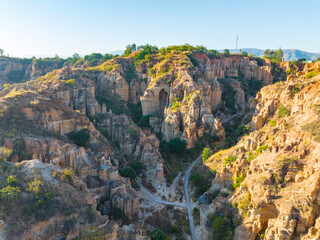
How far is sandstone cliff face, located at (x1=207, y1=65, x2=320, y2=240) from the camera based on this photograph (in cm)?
1755

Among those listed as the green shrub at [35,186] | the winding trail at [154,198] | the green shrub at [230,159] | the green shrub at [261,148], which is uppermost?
the green shrub at [261,148]

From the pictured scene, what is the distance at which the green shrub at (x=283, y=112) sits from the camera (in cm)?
3216

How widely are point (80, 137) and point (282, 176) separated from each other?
92.8ft

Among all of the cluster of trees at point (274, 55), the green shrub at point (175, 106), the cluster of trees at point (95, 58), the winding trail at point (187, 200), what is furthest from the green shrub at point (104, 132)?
the cluster of trees at point (274, 55)

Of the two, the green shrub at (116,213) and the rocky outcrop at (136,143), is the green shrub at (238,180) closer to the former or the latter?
the rocky outcrop at (136,143)

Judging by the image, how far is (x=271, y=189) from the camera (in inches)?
813

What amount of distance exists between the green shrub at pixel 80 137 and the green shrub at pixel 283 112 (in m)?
30.6

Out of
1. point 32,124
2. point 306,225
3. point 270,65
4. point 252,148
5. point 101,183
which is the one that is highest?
point 270,65

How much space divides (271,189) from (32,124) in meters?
31.3

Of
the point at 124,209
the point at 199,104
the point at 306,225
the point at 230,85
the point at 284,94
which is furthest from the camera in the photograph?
the point at 230,85

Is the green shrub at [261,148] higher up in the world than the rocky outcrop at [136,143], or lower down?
higher up

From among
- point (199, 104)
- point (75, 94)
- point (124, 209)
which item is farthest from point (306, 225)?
point (75, 94)

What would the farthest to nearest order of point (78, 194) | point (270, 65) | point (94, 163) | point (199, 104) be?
point (270, 65)
point (199, 104)
point (94, 163)
point (78, 194)

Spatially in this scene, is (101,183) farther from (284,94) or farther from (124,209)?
(284,94)
